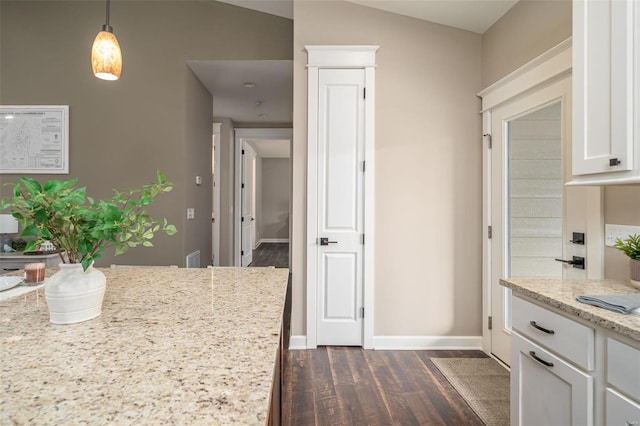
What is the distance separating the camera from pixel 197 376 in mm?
659

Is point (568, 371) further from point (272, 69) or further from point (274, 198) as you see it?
point (274, 198)

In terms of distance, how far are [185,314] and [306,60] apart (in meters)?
2.38

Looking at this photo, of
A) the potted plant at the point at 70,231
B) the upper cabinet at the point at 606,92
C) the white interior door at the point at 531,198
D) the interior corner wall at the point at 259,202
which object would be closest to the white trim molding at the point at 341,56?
the white interior door at the point at 531,198

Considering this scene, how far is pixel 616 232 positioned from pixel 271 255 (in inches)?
285

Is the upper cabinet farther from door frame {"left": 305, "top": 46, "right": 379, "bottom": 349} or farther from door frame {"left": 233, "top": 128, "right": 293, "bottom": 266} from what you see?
door frame {"left": 233, "top": 128, "right": 293, "bottom": 266}

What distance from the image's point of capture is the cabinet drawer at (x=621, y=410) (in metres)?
0.96

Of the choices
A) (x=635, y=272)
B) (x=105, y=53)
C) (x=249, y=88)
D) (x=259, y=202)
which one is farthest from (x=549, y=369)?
(x=259, y=202)

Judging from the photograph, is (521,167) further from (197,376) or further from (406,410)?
(197,376)

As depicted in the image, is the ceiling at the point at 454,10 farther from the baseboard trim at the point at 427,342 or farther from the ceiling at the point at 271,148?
the ceiling at the point at 271,148

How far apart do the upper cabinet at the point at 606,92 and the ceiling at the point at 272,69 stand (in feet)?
4.17

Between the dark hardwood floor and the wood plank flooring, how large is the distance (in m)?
4.35

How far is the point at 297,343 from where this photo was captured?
9.16ft

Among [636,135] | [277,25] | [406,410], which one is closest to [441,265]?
[406,410]

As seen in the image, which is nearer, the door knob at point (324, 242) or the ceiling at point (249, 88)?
the door knob at point (324, 242)
